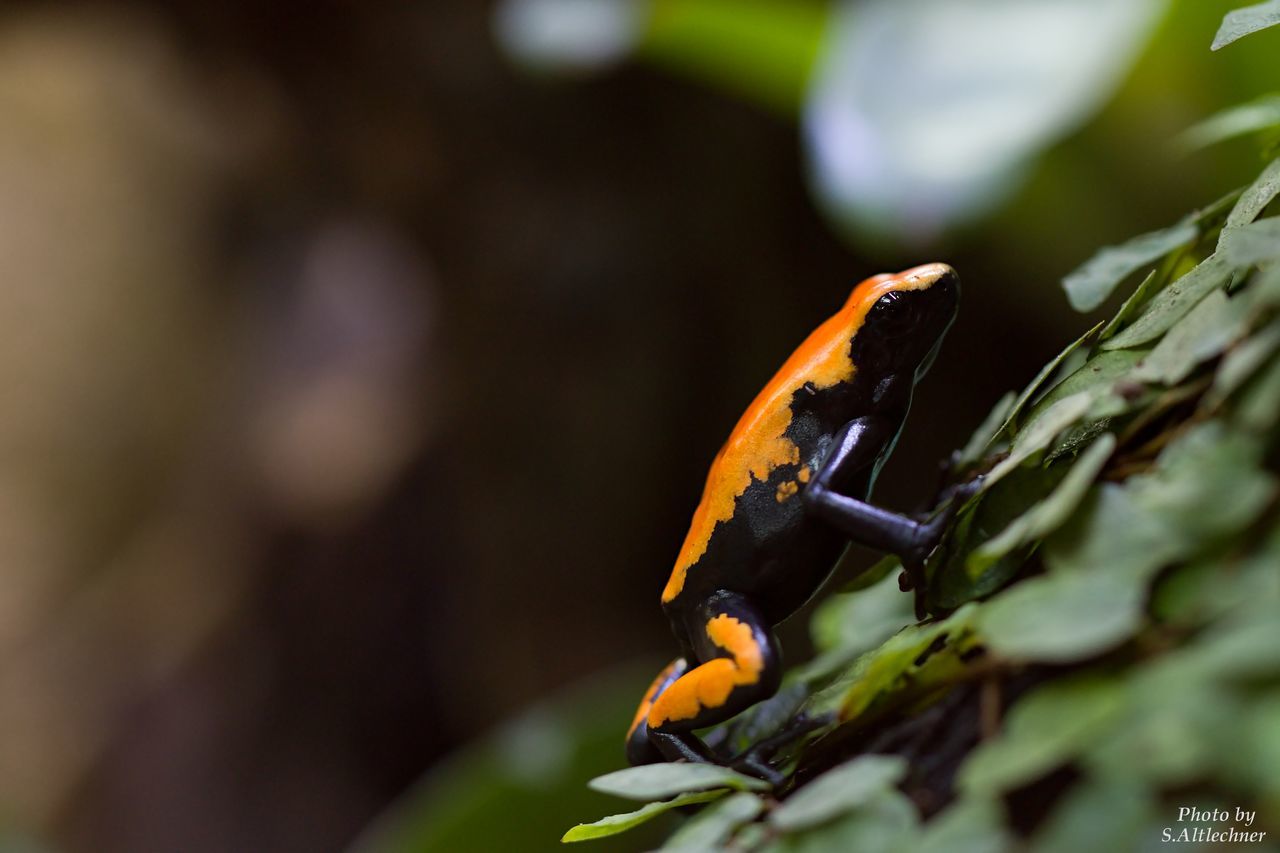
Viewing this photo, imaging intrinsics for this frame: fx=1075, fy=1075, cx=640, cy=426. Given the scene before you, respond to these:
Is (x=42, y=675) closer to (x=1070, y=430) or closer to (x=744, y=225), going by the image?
(x=744, y=225)

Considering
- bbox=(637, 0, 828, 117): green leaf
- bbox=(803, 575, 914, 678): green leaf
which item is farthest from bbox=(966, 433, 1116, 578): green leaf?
bbox=(637, 0, 828, 117): green leaf

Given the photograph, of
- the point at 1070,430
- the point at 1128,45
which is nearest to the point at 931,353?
the point at 1070,430

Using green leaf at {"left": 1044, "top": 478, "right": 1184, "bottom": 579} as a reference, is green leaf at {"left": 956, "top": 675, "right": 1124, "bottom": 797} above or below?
below

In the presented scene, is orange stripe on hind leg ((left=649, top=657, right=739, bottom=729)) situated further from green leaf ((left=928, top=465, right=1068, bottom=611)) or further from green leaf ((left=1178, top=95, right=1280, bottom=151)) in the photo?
green leaf ((left=1178, top=95, right=1280, bottom=151))

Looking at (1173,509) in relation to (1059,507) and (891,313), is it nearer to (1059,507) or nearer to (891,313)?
(1059,507)

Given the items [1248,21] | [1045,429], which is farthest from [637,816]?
[1248,21]

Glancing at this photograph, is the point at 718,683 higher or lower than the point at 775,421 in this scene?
lower

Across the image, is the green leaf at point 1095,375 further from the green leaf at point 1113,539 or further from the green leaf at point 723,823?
the green leaf at point 723,823
